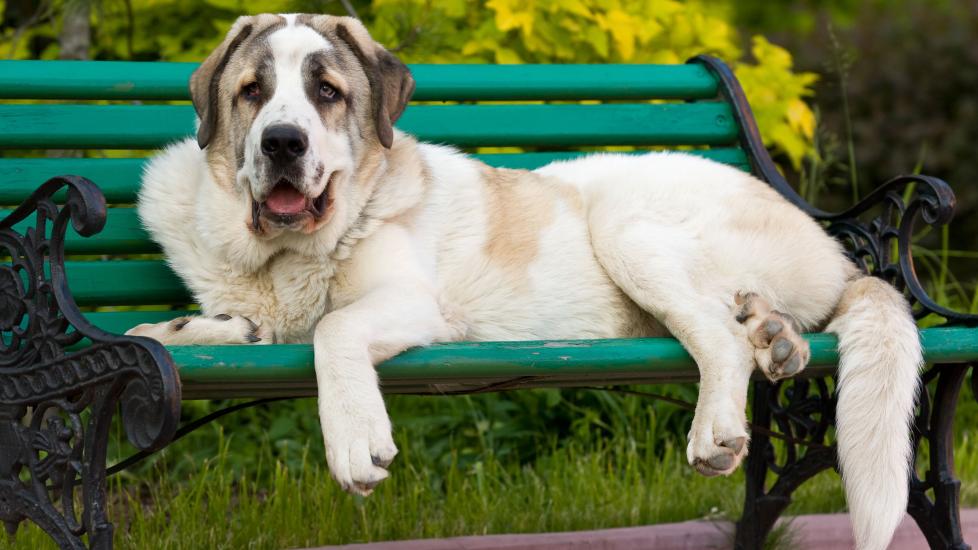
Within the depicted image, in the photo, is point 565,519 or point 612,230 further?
point 565,519

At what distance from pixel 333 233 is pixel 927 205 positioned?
1646 mm

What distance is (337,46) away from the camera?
3541 millimetres

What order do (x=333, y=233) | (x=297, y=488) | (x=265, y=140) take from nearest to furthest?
(x=265, y=140) < (x=333, y=233) < (x=297, y=488)

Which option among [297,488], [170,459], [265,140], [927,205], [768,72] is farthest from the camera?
[768,72]

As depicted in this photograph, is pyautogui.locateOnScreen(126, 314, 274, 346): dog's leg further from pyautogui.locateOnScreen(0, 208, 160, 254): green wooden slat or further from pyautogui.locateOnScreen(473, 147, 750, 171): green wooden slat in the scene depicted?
pyautogui.locateOnScreen(473, 147, 750, 171): green wooden slat

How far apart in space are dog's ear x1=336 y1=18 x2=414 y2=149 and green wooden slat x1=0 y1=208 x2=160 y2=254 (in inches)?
33.2

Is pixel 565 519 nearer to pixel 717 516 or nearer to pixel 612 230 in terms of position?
pixel 717 516

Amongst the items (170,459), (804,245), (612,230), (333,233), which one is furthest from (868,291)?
(170,459)

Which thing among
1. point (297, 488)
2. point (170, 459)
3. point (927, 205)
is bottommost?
point (170, 459)

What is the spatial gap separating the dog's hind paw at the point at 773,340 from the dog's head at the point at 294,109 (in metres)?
1.06

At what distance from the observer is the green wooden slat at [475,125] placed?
392 centimetres

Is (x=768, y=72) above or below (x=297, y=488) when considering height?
above

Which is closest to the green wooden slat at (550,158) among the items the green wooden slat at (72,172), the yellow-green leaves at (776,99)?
the yellow-green leaves at (776,99)

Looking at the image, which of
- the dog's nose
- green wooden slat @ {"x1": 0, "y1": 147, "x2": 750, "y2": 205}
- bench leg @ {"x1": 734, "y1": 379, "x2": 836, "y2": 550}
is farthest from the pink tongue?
bench leg @ {"x1": 734, "y1": 379, "x2": 836, "y2": 550}
